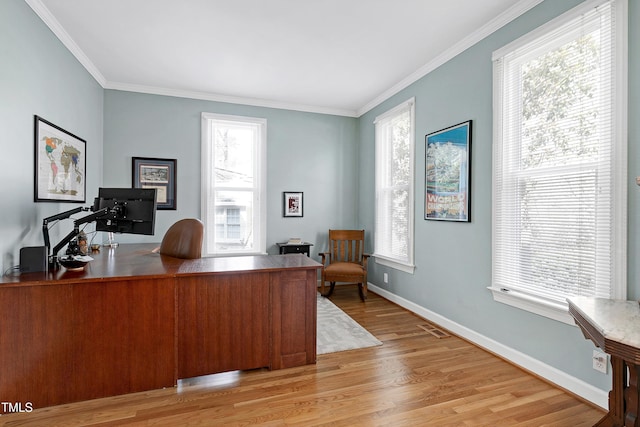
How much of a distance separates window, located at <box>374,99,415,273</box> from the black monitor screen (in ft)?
8.97

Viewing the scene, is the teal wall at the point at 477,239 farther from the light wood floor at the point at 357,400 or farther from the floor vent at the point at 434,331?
the light wood floor at the point at 357,400

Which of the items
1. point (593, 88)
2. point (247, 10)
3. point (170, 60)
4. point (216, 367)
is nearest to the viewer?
point (593, 88)

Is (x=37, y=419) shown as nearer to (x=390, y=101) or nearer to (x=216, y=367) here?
(x=216, y=367)

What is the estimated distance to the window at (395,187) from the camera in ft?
12.6

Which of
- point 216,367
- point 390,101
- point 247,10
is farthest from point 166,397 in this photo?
point 390,101

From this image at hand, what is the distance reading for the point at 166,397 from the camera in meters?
2.04

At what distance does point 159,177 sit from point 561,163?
14.0 feet

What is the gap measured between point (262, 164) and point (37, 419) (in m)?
3.47

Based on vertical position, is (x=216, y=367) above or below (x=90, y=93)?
below

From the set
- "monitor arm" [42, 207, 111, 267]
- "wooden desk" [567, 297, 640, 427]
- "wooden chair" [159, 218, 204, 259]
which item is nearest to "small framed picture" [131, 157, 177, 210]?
"wooden chair" [159, 218, 204, 259]

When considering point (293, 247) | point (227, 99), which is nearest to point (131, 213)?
point (293, 247)

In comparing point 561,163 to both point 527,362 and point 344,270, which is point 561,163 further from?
point 344,270

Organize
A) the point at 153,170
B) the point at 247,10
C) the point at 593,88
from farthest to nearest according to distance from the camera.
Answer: the point at 153,170 → the point at 247,10 → the point at 593,88

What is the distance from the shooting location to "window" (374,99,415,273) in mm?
3826
